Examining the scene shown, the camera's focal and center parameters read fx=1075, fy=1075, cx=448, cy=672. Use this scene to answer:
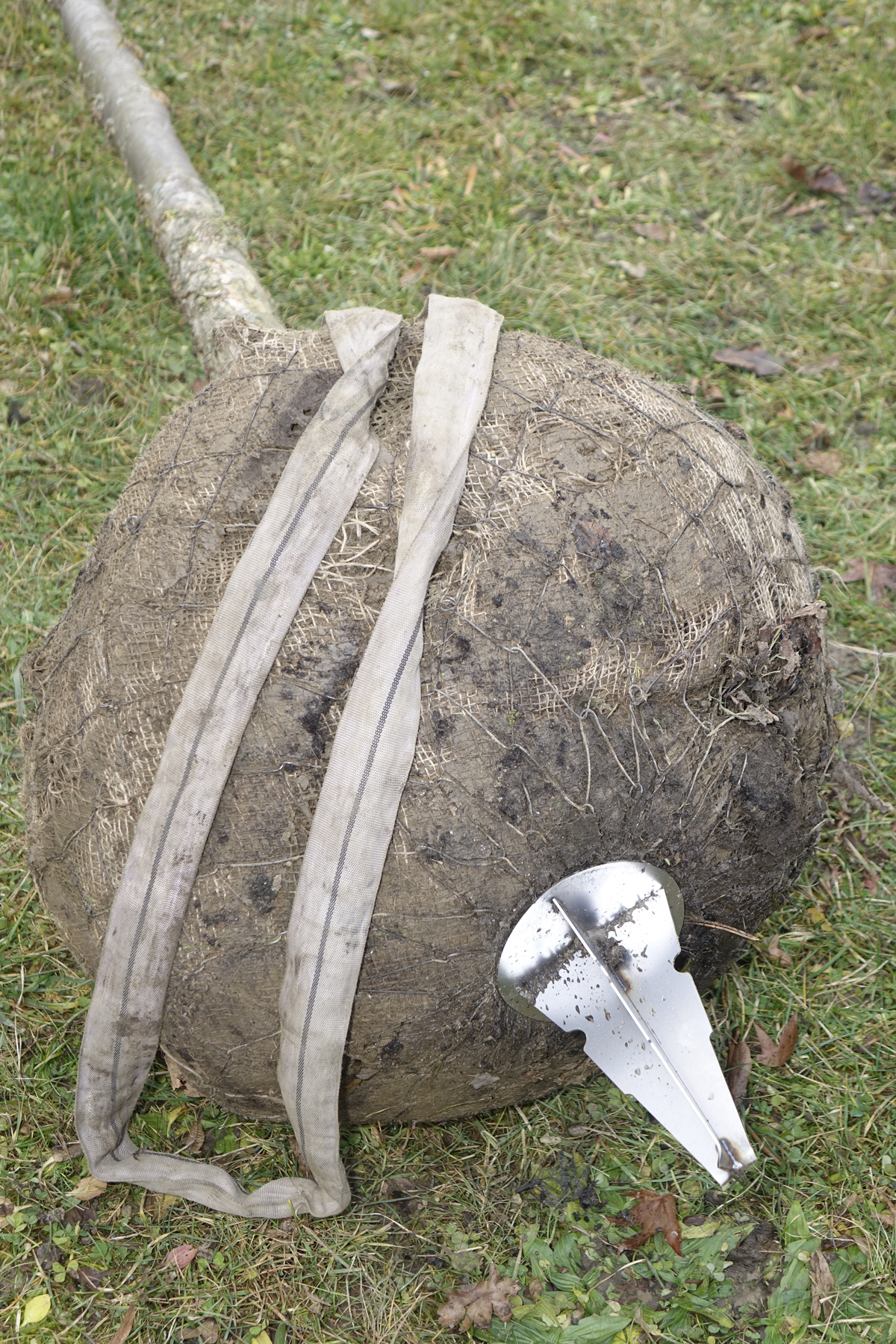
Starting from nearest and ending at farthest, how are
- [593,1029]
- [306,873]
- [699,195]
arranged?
[306,873] < [593,1029] < [699,195]

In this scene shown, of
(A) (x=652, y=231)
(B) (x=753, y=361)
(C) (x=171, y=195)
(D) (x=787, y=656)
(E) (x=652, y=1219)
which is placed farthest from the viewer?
(A) (x=652, y=231)

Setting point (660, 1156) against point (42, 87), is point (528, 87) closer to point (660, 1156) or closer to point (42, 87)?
point (42, 87)

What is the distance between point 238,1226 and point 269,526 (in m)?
1.52

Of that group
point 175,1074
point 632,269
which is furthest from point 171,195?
point 175,1074

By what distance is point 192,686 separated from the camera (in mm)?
1943

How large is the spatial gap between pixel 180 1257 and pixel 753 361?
3.55 metres

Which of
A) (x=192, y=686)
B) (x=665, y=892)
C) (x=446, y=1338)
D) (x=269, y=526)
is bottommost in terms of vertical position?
(x=446, y=1338)

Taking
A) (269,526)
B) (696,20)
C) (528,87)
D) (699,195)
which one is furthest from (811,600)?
(696,20)

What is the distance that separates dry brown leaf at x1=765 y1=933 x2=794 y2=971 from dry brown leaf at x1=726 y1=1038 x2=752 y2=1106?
26 centimetres

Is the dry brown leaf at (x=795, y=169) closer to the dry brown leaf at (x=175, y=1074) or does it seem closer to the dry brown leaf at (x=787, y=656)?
the dry brown leaf at (x=787, y=656)

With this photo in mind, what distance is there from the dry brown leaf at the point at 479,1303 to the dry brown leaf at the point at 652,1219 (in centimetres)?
27

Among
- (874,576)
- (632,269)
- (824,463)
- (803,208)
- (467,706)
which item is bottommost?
(874,576)

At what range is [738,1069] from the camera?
8.62 feet

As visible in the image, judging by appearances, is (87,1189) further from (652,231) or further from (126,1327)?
(652,231)
